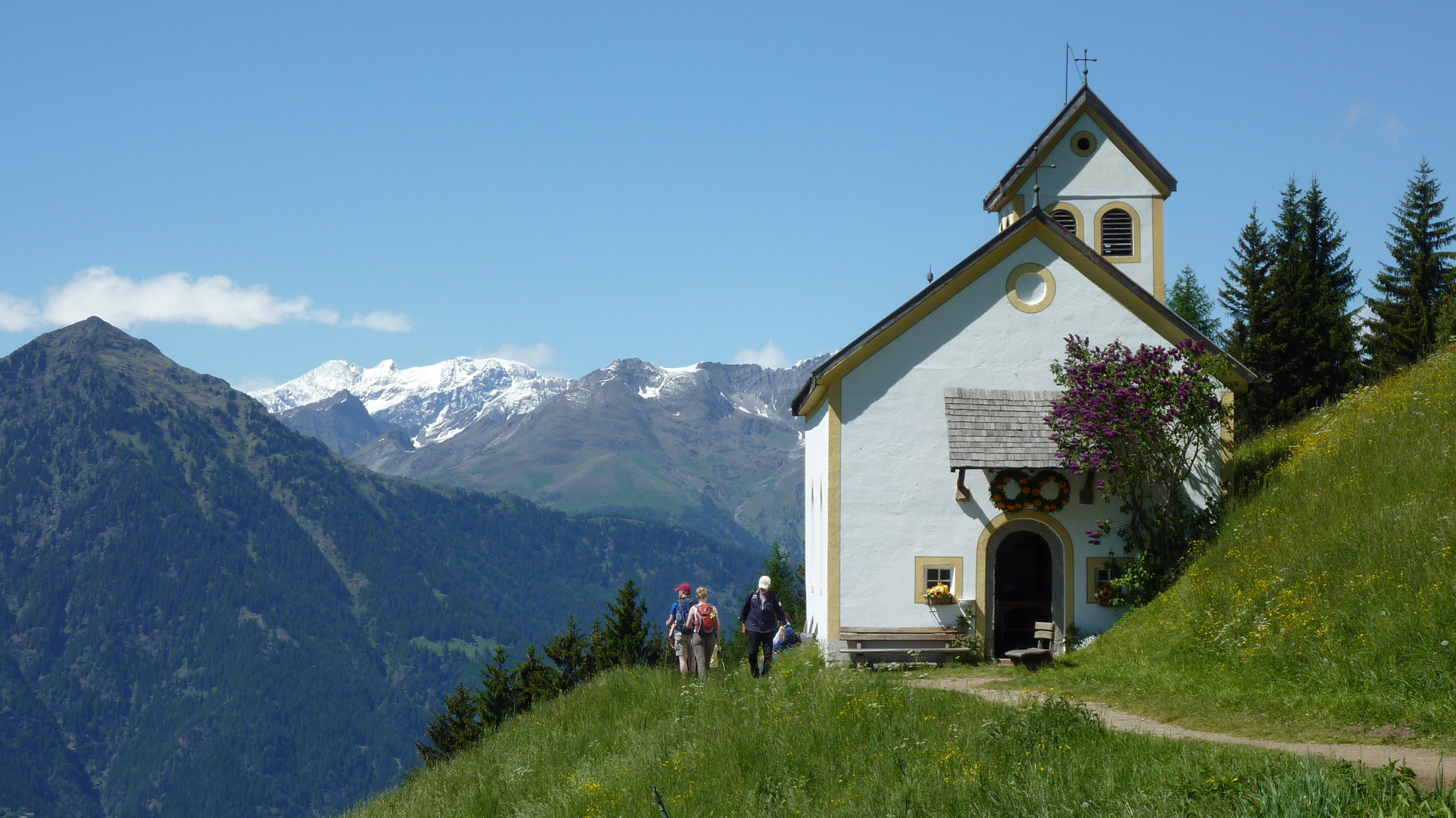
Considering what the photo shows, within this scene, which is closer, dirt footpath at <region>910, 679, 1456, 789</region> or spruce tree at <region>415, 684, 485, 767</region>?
dirt footpath at <region>910, 679, 1456, 789</region>

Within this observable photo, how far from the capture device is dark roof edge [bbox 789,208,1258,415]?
75.5ft

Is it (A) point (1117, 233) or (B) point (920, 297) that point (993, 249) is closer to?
(B) point (920, 297)

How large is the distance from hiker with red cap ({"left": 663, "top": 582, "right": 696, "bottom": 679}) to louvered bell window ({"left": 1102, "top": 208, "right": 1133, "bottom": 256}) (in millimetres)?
13742

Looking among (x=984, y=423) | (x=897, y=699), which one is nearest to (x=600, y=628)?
(x=984, y=423)

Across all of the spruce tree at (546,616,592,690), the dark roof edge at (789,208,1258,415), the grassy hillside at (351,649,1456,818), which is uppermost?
the dark roof edge at (789,208,1258,415)

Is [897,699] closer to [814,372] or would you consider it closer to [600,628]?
[814,372]

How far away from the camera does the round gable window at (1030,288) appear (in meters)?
23.5

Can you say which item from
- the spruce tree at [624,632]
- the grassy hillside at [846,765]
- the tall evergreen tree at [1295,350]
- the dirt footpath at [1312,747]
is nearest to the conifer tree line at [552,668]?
the spruce tree at [624,632]

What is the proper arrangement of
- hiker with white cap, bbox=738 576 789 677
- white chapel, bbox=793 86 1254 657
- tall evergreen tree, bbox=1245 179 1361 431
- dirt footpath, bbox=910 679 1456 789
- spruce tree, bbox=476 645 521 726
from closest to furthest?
dirt footpath, bbox=910 679 1456 789, hiker with white cap, bbox=738 576 789 677, white chapel, bbox=793 86 1254 657, tall evergreen tree, bbox=1245 179 1361 431, spruce tree, bbox=476 645 521 726

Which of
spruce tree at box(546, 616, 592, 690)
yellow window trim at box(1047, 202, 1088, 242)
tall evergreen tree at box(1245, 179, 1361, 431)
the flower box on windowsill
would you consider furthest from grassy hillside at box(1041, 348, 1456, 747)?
spruce tree at box(546, 616, 592, 690)

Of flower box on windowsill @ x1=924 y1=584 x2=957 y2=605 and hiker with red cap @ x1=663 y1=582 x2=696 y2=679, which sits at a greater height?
flower box on windowsill @ x1=924 y1=584 x2=957 y2=605

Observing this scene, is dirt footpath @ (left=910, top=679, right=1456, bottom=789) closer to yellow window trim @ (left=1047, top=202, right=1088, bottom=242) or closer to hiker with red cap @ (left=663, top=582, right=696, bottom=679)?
hiker with red cap @ (left=663, top=582, right=696, bottom=679)

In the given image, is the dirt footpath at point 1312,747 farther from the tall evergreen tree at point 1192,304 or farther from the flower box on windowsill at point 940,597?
the tall evergreen tree at point 1192,304

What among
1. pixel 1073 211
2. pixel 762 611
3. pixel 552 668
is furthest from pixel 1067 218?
pixel 552 668
